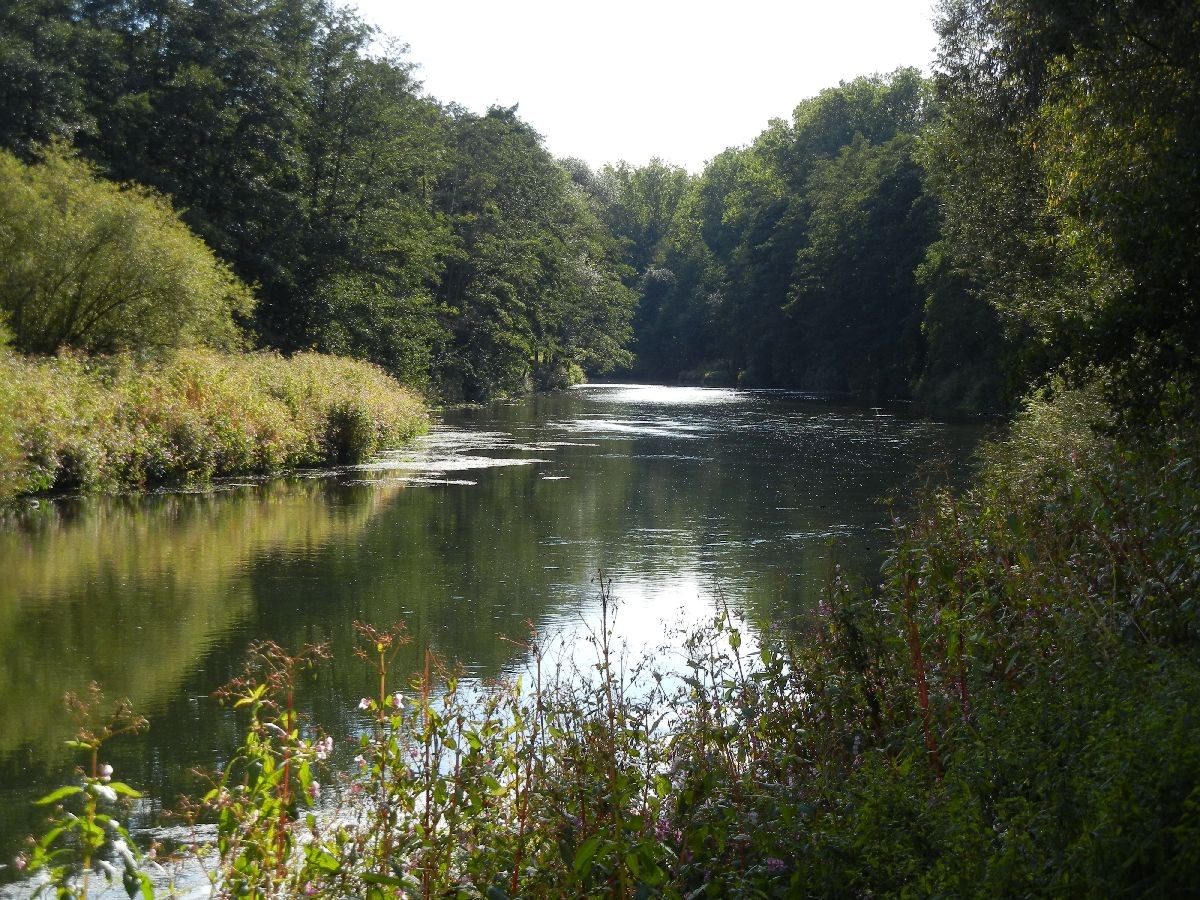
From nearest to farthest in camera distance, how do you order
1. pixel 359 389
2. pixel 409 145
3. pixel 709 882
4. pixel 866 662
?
pixel 709 882, pixel 866 662, pixel 359 389, pixel 409 145

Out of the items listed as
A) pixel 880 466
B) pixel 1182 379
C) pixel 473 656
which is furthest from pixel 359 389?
pixel 1182 379

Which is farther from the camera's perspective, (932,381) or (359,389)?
(932,381)

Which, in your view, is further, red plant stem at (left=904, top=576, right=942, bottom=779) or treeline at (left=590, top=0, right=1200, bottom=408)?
treeline at (left=590, top=0, right=1200, bottom=408)

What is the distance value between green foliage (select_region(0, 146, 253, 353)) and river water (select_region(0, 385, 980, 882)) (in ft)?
19.4

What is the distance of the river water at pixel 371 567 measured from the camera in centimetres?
894

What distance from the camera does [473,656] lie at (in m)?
10.3

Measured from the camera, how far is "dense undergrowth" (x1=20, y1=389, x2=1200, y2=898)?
3.61 metres

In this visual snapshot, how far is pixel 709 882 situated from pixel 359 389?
86.4 feet

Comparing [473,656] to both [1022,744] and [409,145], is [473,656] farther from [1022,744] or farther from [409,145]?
[409,145]

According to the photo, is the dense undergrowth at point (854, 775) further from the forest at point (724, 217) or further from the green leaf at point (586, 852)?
the forest at point (724, 217)

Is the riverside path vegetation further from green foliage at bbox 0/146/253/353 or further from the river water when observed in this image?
green foliage at bbox 0/146/253/353

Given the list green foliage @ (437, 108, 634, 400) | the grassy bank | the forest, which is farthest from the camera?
green foliage @ (437, 108, 634, 400)

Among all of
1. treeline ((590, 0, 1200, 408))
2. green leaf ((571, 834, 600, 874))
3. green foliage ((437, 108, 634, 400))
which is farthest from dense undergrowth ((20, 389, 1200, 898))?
green foliage ((437, 108, 634, 400))

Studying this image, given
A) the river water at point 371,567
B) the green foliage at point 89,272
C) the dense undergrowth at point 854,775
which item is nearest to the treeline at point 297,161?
the green foliage at point 89,272
